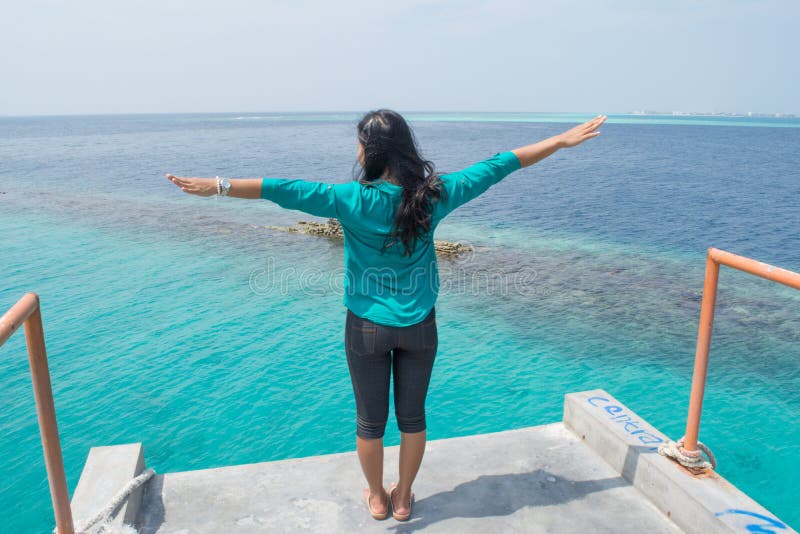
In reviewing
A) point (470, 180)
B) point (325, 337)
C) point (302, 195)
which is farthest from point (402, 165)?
point (325, 337)

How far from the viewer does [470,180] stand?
2752 millimetres

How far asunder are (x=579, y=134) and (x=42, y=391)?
2.77 meters

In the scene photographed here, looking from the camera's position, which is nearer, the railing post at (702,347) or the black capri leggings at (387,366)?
the black capri leggings at (387,366)

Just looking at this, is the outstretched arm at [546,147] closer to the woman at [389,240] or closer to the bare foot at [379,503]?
the woman at [389,240]

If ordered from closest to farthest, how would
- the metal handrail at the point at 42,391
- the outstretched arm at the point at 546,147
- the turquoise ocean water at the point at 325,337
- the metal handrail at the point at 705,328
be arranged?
the metal handrail at the point at 42,391
the outstretched arm at the point at 546,147
the metal handrail at the point at 705,328
the turquoise ocean water at the point at 325,337

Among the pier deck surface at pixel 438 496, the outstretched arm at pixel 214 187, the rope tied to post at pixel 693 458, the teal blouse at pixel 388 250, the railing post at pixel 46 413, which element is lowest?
the pier deck surface at pixel 438 496

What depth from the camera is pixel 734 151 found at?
2511 inches

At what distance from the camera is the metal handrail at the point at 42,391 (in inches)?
90.4

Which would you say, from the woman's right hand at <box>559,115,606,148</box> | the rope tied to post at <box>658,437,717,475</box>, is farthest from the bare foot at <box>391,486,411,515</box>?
the woman's right hand at <box>559,115,606,148</box>

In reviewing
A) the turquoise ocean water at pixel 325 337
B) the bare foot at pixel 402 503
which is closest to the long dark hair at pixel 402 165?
the turquoise ocean water at pixel 325 337

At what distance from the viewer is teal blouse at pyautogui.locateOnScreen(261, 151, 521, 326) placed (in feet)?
8.61

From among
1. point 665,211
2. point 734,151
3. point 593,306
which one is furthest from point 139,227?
point 734,151

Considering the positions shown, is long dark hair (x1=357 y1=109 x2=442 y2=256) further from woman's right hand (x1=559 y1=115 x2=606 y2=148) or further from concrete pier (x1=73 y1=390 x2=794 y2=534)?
concrete pier (x1=73 y1=390 x2=794 y2=534)

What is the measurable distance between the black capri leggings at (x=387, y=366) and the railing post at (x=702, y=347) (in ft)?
4.91
